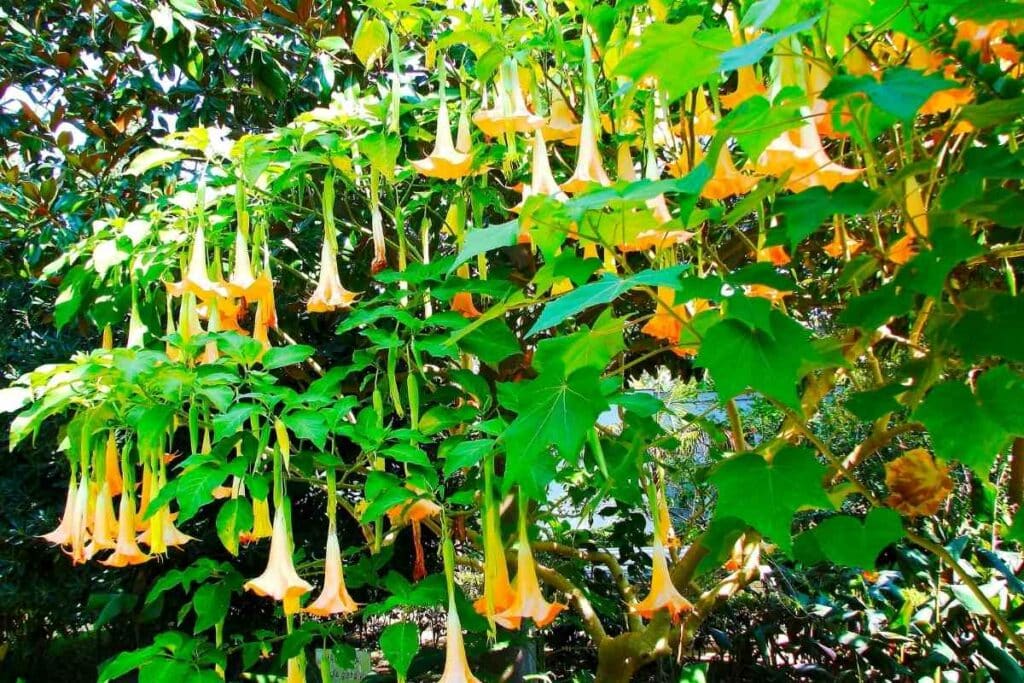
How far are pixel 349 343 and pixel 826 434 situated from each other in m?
2.55

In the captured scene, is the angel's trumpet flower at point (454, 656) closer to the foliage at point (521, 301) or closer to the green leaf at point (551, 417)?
the foliage at point (521, 301)

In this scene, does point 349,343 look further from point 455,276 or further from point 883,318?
point 883,318

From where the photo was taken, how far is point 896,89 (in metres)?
0.56

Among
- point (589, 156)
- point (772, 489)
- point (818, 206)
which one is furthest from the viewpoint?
Result: point (589, 156)

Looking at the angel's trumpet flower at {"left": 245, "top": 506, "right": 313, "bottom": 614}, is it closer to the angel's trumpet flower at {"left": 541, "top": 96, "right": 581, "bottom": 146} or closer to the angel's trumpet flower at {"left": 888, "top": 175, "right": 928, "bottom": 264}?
the angel's trumpet flower at {"left": 541, "top": 96, "right": 581, "bottom": 146}

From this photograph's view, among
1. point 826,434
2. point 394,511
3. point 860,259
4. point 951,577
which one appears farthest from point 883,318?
point 826,434

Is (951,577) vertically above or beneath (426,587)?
beneath

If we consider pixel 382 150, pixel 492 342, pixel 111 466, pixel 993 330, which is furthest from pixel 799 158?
pixel 111 466

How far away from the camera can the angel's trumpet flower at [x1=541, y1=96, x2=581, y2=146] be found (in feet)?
4.40

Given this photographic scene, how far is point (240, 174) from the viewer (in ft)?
5.15

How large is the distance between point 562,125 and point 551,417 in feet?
2.21

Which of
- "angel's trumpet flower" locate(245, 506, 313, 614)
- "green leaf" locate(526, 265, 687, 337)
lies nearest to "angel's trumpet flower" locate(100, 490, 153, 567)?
"angel's trumpet flower" locate(245, 506, 313, 614)

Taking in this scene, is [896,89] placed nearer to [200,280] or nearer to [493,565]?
[493,565]

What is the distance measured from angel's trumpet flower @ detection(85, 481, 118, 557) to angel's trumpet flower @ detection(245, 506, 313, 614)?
0.43 metres
